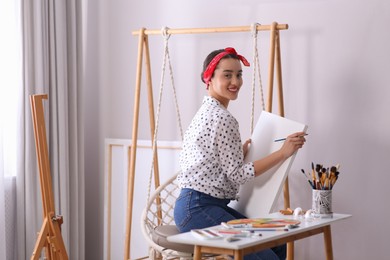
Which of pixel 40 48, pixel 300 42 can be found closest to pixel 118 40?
pixel 40 48

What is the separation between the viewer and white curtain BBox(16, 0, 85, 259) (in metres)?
3.80

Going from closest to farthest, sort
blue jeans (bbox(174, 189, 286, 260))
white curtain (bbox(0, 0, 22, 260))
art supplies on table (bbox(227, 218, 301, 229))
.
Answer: art supplies on table (bbox(227, 218, 301, 229)), blue jeans (bbox(174, 189, 286, 260)), white curtain (bbox(0, 0, 22, 260))

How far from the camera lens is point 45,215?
3.22 metres

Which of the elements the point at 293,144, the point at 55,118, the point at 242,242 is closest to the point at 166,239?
the point at 293,144

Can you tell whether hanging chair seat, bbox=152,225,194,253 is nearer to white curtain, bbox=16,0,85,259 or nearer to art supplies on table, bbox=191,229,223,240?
art supplies on table, bbox=191,229,223,240

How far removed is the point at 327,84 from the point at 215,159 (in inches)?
33.4

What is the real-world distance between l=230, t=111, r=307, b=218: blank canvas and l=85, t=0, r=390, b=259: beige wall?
473 millimetres

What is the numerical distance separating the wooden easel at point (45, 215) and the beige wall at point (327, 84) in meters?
0.93

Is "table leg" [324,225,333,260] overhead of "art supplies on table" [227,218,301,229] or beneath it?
beneath

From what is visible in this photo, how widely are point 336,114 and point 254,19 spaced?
65cm

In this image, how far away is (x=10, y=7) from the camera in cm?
377

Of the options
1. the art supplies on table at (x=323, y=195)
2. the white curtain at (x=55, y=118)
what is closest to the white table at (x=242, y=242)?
the art supplies on table at (x=323, y=195)

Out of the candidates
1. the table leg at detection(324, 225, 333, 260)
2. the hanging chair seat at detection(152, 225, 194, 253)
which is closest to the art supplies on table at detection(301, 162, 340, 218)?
the table leg at detection(324, 225, 333, 260)

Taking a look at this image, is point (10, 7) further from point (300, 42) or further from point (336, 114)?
point (336, 114)
